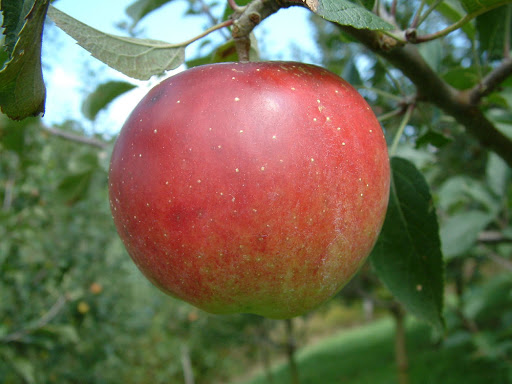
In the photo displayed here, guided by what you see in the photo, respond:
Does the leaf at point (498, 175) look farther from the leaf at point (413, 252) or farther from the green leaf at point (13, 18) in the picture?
the green leaf at point (13, 18)

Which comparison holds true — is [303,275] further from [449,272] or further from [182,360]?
[182,360]

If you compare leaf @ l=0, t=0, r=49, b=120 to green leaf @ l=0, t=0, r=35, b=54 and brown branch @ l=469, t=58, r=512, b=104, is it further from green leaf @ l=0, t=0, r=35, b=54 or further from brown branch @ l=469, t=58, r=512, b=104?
brown branch @ l=469, t=58, r=512, b=104

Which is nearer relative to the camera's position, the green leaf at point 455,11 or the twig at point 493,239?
the green leaf at point 455,11

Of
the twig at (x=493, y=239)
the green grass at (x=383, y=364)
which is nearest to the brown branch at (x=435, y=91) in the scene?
the twig at (x=493, y=239)

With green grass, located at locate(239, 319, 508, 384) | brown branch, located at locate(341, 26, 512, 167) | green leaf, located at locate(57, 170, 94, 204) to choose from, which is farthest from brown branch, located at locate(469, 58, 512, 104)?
green grass, located at locate(239, 319, 508, 384)

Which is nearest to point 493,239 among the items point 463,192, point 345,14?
point 463,192

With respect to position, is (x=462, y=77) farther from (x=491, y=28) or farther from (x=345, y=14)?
(x=345, y=14)
